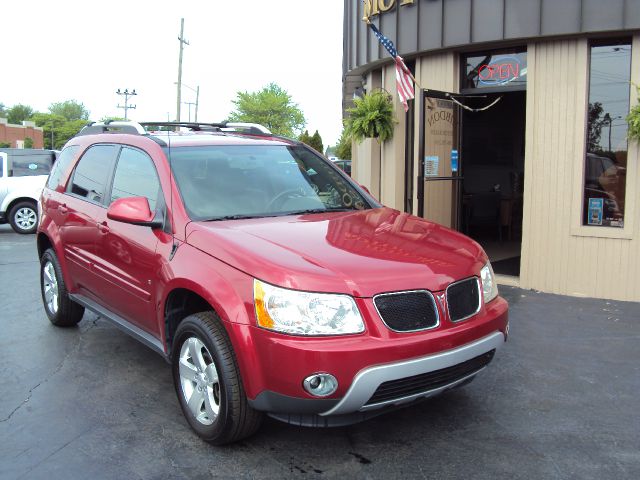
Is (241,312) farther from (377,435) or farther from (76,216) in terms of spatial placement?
(76,216)

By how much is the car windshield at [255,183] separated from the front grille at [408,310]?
1238mm

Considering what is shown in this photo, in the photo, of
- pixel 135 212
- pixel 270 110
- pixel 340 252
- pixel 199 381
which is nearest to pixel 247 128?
pixel 135 212

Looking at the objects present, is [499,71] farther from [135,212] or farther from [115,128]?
[135,212]

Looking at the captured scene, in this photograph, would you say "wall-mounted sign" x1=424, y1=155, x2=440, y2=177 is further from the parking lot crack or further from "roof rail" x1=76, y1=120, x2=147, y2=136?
the parking lot crack

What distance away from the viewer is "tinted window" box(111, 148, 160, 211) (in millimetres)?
4242

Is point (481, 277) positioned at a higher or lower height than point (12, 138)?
lower

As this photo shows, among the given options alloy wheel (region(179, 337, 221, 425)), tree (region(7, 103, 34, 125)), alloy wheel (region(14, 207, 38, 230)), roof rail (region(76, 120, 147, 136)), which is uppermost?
tree (region(7, 103, 34, 125))

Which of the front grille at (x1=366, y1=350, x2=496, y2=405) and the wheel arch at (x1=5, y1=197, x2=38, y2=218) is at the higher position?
the wheel arch at (x1=5, y1=197, x2=38, y2=218)

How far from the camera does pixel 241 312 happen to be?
317 centimetres

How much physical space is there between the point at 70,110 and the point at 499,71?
4727 inches

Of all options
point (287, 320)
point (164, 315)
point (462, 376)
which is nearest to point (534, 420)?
point (462, 376)

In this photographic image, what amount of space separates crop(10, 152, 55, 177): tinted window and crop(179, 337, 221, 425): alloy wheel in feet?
41.6

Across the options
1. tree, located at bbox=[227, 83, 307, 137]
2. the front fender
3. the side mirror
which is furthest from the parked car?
tree, located at bbox=[227, 83, 307, 137]

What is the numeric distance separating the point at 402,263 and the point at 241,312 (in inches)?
35.3
